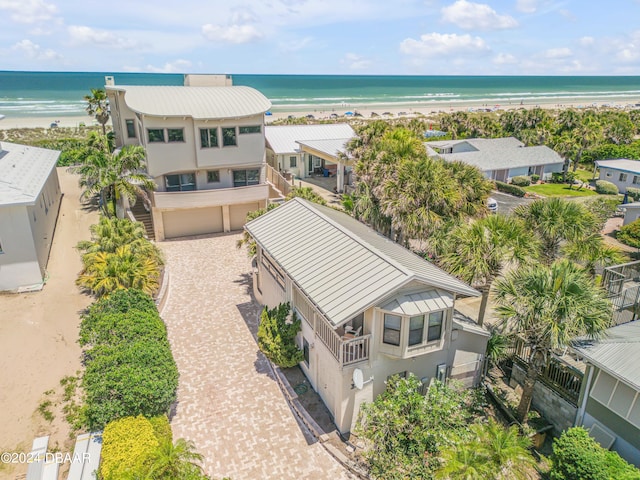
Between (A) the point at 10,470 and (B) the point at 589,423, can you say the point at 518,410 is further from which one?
(A) the point at 10,470

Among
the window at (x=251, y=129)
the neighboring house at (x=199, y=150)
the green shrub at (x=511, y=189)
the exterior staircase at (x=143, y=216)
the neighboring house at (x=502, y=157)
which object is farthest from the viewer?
the neighboring house at (x=502, y=157)

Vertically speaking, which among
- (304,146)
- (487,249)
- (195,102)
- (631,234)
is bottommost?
(631,234)

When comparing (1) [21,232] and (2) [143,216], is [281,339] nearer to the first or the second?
(1) [21,232]

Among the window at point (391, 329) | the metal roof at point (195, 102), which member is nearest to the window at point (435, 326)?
the window at point (391, 329)

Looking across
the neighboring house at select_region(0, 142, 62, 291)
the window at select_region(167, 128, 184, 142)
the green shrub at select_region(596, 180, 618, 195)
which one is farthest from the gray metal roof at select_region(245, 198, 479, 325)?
the green shrub at select_region(596, 180, 618, 195)

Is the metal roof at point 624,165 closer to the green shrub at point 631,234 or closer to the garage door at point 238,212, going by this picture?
the green shrub at point 631,234

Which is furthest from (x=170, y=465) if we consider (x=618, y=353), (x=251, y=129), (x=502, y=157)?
(x=502, y=157)

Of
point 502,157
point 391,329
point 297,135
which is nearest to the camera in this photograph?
point 391,329
